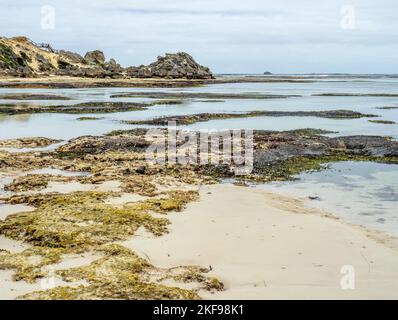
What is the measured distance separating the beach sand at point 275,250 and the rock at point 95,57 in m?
107

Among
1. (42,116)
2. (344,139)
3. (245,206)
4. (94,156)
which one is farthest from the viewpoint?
(42,116)

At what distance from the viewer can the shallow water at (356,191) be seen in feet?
41.0

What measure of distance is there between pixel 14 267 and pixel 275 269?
470 cm

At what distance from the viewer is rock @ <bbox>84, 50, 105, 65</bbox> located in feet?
379

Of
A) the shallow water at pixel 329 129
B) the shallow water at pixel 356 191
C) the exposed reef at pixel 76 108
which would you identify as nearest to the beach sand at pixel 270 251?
the shallow water at pixel 356 191

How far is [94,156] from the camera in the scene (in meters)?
19.6

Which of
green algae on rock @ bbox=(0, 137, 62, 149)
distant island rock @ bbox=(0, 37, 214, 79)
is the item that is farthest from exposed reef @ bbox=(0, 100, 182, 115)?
distant island rock @ bbox=(0, 37, 214, 79)

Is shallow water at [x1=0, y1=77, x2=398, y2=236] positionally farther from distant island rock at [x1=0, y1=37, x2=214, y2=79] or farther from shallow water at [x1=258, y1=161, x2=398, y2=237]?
distant island rock at [x1=0, y1=37, x2=214, y2=79]

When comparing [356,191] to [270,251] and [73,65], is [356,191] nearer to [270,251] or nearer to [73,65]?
[270,251]

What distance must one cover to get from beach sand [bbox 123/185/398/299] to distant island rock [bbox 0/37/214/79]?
7249cm

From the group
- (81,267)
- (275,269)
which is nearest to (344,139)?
(275,269)

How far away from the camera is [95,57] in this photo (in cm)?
11825
